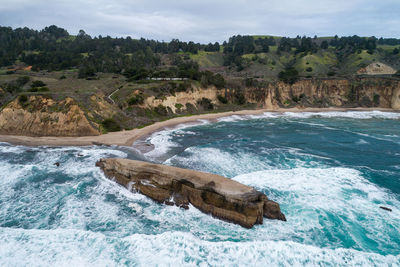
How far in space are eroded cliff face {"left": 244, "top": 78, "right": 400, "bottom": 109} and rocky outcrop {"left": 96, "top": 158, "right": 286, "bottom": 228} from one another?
52.7 metres

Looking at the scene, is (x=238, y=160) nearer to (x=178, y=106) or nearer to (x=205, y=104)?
(x=178, y=106)

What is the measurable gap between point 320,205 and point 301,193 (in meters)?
1.89

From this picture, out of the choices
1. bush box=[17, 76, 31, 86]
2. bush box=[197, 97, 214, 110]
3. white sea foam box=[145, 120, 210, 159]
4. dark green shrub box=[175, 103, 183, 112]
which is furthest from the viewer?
bush box=[197, 97, 214, 110]

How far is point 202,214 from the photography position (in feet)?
53.8

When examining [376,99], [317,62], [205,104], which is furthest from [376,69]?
[205,104]

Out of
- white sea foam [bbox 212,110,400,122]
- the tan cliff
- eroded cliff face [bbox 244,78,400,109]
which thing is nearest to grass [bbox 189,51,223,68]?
the tan cliff

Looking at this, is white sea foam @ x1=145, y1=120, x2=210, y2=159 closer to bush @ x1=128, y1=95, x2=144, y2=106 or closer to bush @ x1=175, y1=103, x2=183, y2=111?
bush @ x1=175, y1=103, x2=183, y2=111

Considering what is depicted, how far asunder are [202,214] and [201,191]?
1.64 meters

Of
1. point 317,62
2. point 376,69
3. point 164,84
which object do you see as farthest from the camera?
point 317,62

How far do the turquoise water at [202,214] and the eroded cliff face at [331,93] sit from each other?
39.6 metres

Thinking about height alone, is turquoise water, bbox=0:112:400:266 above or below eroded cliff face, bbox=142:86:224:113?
below

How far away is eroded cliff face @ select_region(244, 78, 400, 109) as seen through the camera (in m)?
68.0

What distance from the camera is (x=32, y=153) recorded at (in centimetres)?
2841

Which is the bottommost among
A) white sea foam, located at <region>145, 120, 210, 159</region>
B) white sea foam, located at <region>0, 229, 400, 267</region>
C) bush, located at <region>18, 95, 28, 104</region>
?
white sea foam, located at <region>0, 229, 400, 267</region>
